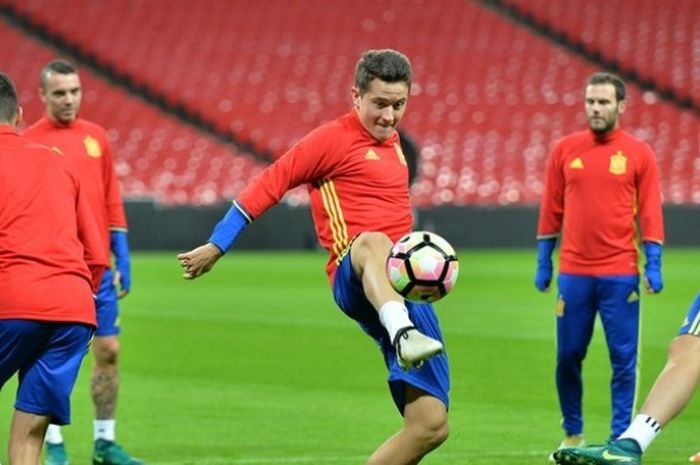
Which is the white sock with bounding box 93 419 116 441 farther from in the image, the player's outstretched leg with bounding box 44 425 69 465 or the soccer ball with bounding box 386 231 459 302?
the soccer ball with bounding box 386 231 459 302

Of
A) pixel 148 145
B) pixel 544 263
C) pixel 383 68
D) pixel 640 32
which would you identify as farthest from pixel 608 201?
pixel 640 32

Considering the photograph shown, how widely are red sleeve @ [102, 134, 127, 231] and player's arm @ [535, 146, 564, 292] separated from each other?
2716mm

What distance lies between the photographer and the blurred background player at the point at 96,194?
927 cm

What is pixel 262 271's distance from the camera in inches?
989

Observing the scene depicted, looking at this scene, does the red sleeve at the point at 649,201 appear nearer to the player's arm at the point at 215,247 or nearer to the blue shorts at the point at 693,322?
the blue shorts at the point at 693,322

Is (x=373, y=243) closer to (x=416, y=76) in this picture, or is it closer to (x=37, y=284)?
(x=37, y=284)

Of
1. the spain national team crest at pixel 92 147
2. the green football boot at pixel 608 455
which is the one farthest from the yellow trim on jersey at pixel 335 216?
the spain national team crest at pixel 92 147

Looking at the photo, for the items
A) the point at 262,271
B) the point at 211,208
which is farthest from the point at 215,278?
the point at 211,208

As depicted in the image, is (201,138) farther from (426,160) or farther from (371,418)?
(371,418)

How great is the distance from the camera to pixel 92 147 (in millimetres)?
9414

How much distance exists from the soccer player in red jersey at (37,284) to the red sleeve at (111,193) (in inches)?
107

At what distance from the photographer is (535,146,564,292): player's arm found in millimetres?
10070

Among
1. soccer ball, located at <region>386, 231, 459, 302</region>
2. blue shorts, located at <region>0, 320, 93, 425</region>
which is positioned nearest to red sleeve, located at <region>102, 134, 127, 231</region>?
blue shorts, located at <region>0, 320, 93, 425</region>

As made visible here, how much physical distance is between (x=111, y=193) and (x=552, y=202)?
2.86 meters
